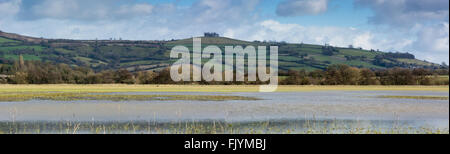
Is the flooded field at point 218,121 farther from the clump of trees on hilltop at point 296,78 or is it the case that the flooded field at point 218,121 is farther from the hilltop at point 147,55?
the hilltop at point 147,55

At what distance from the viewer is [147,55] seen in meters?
170

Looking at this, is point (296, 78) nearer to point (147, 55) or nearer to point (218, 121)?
point (218, 121)

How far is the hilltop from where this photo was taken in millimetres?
→ 144250

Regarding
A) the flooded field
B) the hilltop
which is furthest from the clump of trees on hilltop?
the flooded field

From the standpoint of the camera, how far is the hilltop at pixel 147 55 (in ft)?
473

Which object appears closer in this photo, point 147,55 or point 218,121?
point 218,121

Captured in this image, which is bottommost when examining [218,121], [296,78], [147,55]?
[218,121]

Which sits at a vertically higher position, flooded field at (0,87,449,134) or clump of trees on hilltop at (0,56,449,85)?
clump of trees on hilltop at (0,56,449,85)

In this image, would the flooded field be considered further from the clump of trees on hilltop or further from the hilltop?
the hilltop

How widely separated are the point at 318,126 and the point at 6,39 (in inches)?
7276

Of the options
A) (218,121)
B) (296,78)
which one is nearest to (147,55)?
(296,78)
